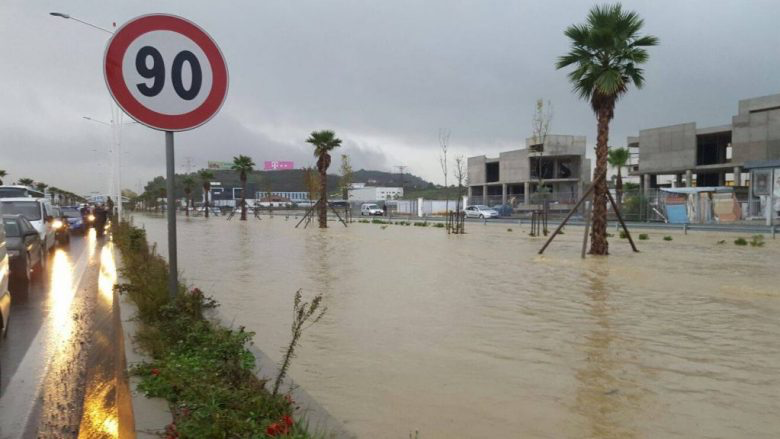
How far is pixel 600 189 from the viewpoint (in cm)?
1678

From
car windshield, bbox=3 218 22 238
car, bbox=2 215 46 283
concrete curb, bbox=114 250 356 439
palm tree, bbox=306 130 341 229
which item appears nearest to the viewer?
concrete curb, bbox=114 250 356 439

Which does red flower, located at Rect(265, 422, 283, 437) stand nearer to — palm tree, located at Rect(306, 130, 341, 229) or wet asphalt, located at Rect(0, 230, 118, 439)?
wet asphalt, located at Rect(0, 230, 118, 439)

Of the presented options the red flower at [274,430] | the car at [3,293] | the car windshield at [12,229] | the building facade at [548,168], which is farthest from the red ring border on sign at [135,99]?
the building facade at [548,168]

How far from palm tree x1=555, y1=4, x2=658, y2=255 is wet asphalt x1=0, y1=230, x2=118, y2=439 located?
13085 millimetres

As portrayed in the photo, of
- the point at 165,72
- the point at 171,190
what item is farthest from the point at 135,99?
the point at 171,190

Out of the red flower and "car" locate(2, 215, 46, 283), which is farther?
"car" locate(2, 215, 46, 283)

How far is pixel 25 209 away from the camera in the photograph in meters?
16.7

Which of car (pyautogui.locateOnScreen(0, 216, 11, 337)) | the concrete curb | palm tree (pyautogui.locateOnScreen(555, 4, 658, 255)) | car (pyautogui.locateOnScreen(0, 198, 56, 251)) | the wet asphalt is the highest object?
palm tree (pyautogui.locateOnScreen(555, 4, 658, 255))

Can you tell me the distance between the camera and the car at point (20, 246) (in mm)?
10695

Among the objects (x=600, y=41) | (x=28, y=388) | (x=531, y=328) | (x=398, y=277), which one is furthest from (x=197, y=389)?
(x=600, y=41)

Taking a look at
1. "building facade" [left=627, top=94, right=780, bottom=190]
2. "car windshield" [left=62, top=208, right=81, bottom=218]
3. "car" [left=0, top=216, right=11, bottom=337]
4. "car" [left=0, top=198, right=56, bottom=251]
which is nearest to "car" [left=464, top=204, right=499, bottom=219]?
"building facade" [left=627, top=94, right=780, bottom=190]

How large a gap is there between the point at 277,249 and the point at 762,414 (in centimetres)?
1778

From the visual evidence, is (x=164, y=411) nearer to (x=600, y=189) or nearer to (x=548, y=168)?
(x=600, y=189)

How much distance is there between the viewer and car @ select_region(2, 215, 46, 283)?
35.1ft
